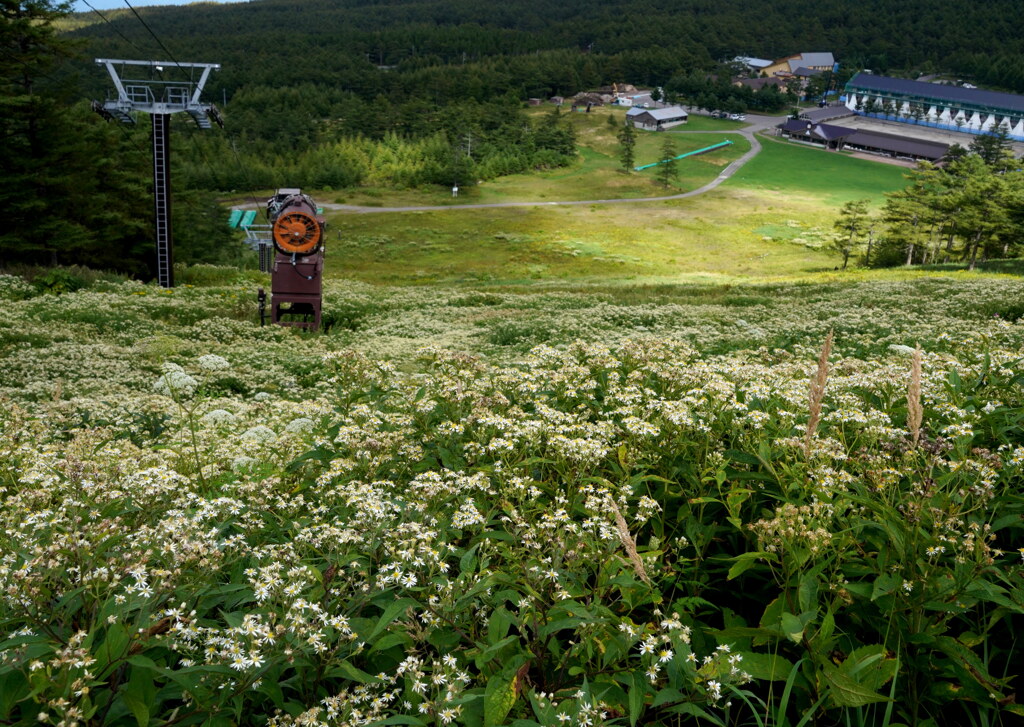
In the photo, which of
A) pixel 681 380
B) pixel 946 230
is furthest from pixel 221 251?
pixel 946 230

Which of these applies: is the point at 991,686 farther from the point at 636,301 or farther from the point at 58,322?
the point at 636,301

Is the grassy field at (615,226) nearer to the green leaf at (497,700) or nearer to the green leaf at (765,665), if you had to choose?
the green leaf at (765,665)

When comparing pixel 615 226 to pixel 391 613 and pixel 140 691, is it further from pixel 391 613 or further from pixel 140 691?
pixel 140 691

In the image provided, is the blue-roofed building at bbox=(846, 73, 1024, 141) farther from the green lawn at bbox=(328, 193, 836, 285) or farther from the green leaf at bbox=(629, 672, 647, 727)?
the green leaf at bbox=(629, 672, 647, 727)

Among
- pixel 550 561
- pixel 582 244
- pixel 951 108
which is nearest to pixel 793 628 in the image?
pixel 550 561

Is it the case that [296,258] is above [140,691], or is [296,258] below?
below

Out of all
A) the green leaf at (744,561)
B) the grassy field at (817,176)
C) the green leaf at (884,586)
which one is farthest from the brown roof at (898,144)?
the green leaf at (744,561)

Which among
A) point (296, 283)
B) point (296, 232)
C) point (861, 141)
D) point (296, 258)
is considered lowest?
point (296, 283)
